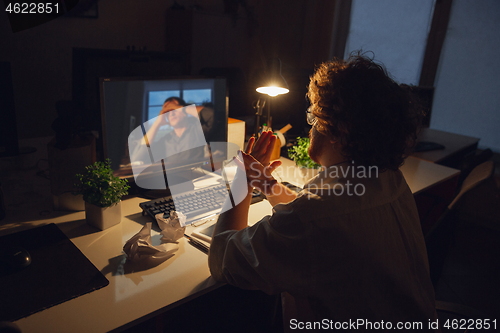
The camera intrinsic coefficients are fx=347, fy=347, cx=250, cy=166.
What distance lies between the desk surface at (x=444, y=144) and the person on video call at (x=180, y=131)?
4.59 ft

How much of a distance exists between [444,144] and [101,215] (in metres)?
2.55

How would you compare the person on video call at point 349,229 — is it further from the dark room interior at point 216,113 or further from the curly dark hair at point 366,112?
the dark room interior at point 216,113

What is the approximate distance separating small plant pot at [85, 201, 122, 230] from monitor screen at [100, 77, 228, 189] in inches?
6.9

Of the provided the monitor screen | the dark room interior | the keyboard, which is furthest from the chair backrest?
the monitor screen

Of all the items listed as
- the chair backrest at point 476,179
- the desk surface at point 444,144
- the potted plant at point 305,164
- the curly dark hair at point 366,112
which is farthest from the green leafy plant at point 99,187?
the desk surface at point 444,144

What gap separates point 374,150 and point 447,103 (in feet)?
9.75

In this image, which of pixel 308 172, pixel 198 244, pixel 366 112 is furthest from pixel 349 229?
pixel 308 172

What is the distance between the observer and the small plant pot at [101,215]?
1.10 metres

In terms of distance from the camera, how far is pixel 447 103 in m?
3.28

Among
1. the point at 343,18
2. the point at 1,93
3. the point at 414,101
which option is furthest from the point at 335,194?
the point at 343,18

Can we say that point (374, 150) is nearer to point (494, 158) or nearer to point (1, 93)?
point (1, 93)

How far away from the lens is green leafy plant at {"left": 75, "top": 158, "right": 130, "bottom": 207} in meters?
1.08

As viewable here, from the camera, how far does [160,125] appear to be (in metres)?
1.31

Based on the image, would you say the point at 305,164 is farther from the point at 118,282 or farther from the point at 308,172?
the point at 118,282
